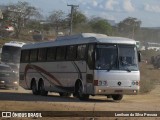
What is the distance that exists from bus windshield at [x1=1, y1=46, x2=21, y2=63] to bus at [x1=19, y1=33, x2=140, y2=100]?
52.7ft

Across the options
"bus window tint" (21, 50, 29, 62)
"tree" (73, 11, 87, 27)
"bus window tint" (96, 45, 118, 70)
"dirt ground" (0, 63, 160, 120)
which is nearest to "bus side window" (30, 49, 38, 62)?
"bus window tint" (21, 50, 29, 62)

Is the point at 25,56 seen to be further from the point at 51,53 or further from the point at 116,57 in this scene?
the point at 116,57

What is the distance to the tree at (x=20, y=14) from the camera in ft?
338

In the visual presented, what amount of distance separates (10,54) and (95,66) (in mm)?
22567

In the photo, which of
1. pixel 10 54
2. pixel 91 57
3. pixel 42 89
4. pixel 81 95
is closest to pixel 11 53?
pixel 10 54

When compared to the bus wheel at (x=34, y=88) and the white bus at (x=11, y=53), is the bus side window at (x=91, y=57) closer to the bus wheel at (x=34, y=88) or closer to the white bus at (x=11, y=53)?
the bus wheel at (x=34, y=88)

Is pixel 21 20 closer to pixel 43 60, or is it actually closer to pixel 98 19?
pixel 98 19

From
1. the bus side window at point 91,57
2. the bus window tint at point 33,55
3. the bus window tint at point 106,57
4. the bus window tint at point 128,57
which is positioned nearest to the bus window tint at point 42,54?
the bus window tint at point 33,55

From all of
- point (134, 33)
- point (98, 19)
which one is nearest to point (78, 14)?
point (98, 19)

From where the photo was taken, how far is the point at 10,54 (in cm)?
4653

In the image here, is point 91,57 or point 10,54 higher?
point 91,57

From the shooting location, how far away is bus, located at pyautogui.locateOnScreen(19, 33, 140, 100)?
25.0 m

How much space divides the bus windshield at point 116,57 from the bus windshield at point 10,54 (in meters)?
21.4

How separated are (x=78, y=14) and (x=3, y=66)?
62.5m
